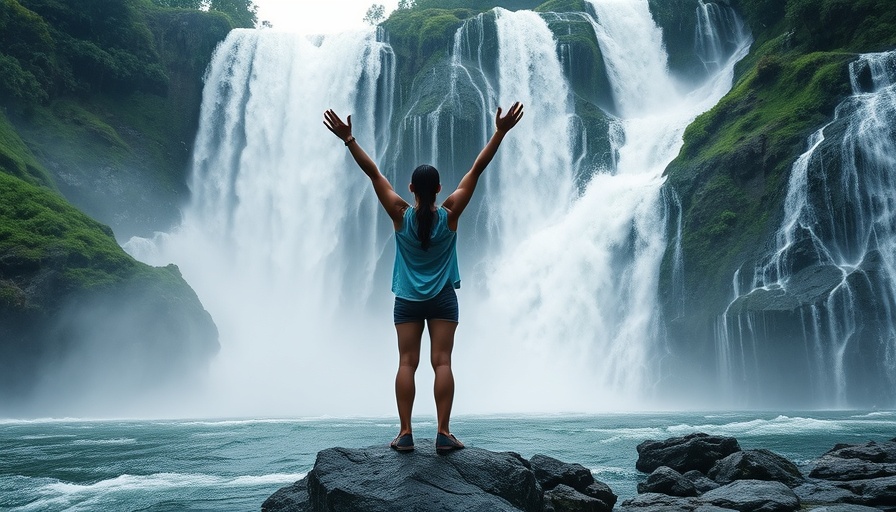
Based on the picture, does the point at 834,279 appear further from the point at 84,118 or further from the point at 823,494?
the point at 84,118

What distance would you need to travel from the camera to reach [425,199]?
196 inches

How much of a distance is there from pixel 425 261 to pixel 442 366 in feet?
2.35

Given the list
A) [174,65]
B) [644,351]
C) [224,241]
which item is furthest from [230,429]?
[174,65]

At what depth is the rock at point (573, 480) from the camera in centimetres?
864

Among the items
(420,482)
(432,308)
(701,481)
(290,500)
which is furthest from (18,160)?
(420,482)

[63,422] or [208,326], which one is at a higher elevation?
[208,326]

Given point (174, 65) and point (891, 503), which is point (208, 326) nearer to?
point (174, 65)

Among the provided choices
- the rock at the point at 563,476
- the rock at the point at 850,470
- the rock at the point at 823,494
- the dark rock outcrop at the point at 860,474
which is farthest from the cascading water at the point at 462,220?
the rock at the point at 563,476

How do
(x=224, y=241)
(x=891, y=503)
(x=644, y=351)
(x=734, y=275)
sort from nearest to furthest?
(x=891, y=503), (x=734, y=275), (x=644, y=351), (x=224, y=241)

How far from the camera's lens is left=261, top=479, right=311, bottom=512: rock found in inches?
273

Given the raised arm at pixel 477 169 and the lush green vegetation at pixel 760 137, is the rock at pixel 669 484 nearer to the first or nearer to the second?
the raised arm at pixel 477 169

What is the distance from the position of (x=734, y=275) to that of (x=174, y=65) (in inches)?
1419

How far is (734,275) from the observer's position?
26828mm

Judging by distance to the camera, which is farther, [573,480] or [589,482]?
[589,482]
